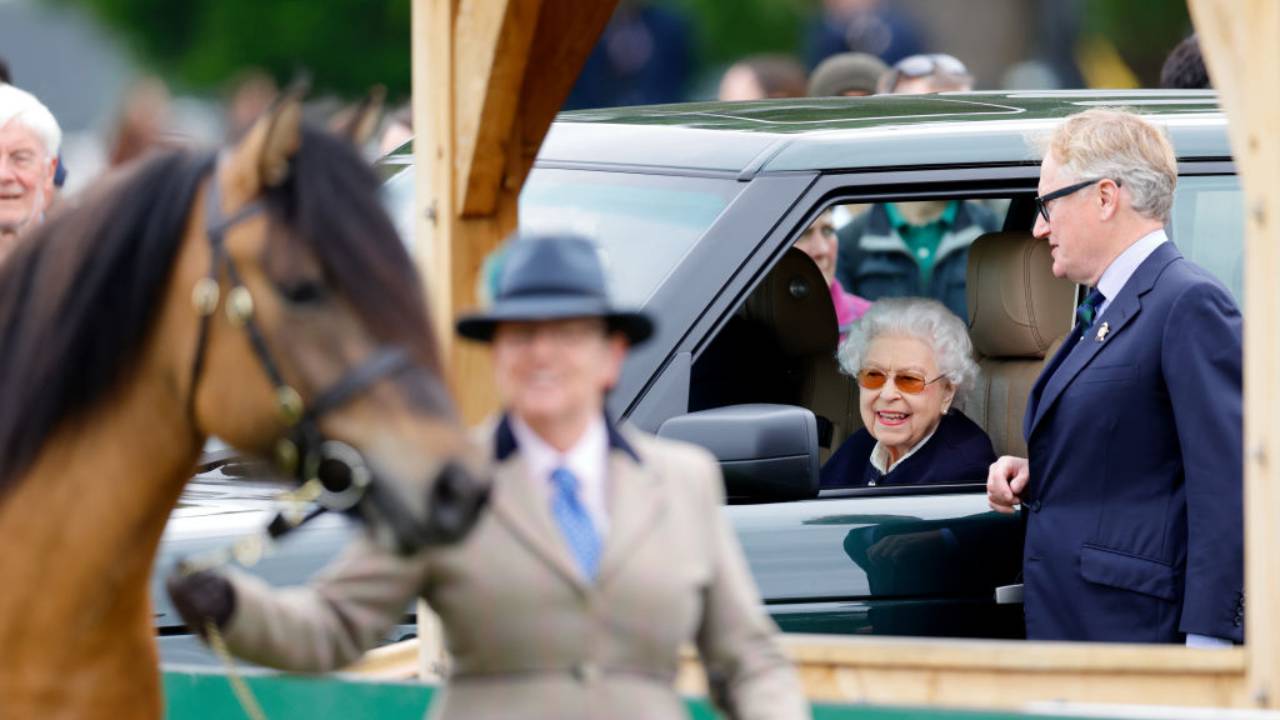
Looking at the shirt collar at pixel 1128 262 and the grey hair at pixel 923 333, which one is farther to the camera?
the grey hair at pixel 923 333

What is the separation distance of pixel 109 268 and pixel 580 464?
2.45ft

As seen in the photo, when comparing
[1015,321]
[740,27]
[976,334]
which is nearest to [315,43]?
[740,27]

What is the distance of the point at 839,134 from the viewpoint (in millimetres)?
4891

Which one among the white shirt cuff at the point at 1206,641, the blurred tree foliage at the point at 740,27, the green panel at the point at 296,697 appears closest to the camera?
the green panel at the point at 296,697

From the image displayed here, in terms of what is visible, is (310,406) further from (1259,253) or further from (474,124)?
(1259,253)

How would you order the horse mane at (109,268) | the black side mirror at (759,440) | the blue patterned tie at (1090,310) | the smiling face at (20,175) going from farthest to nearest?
the smiling face at (20,175) → the blue patterned tie at (1090,310) → the black side mirror at (759,440) → the horse mane at (109,268)

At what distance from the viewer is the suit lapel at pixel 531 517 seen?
271 cm

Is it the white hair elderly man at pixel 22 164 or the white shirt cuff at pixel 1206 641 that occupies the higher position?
the white hair elderly man at pixel 22 164

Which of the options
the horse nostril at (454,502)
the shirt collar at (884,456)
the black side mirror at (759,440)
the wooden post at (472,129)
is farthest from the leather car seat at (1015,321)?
the horse nostril at (454,502)

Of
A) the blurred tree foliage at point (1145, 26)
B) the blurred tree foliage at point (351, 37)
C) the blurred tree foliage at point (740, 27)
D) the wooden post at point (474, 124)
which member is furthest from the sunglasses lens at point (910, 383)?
the blurred tree foliage at point (740, 27)

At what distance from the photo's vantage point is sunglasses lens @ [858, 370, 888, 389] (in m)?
5.02

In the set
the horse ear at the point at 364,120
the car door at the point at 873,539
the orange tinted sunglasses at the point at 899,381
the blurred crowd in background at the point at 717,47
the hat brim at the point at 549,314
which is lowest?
the car door at the point at 873,539

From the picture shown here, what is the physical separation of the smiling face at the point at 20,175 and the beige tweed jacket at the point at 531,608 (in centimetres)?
274

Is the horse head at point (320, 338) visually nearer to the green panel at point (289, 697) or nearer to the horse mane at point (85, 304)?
the horse mane at point (85, 304)
